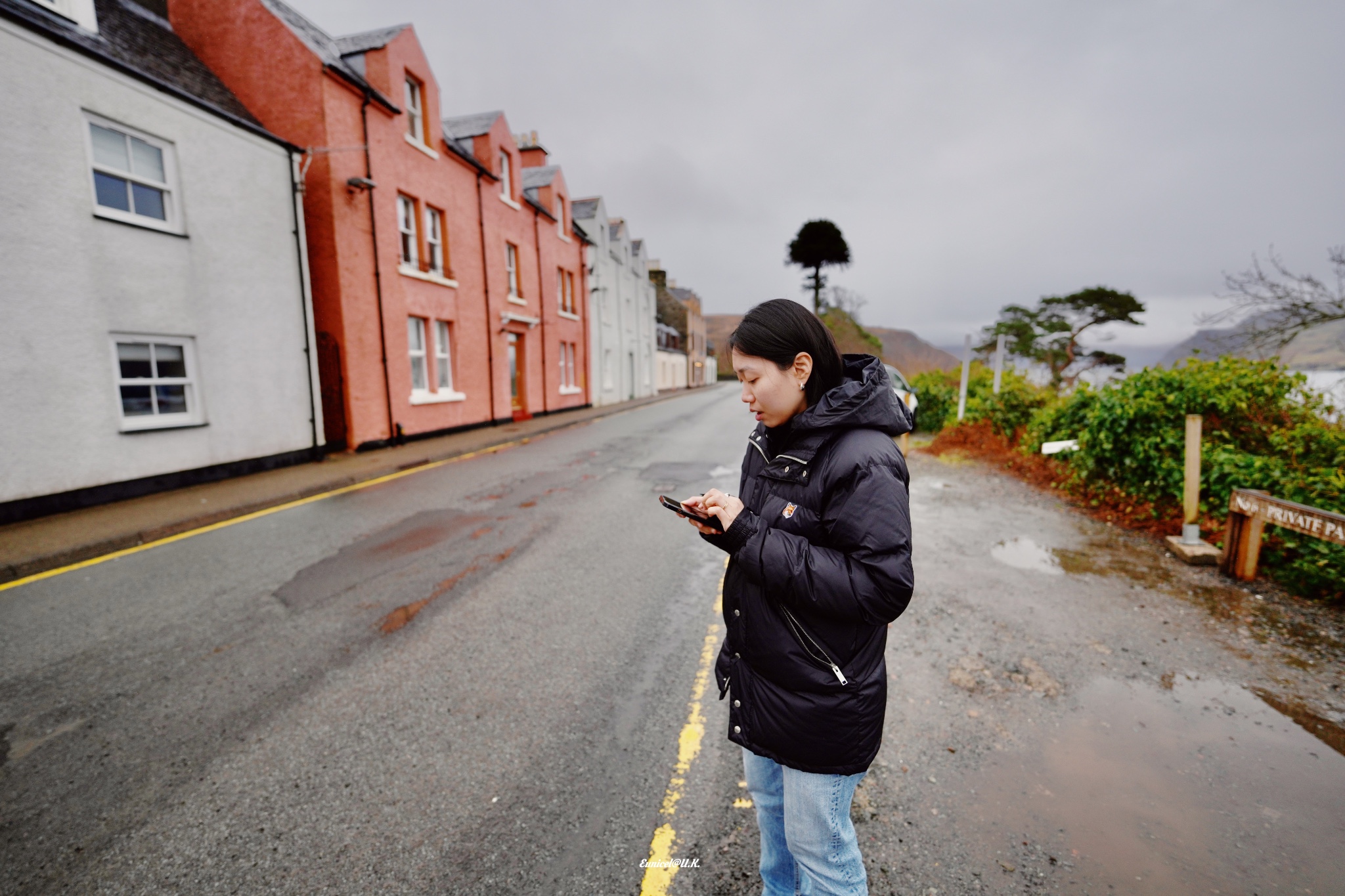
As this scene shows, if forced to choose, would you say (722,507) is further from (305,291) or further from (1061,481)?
(305,291)

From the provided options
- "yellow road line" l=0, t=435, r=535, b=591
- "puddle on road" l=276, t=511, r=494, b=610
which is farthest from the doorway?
"puddle on road" l=276, t=511, r=494, b=610

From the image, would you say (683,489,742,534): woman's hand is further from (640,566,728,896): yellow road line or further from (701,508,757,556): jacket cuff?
(640,566,728,896): yellow road line

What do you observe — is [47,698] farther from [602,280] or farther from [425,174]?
[602,280]

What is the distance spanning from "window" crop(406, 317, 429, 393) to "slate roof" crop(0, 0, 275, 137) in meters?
4.64

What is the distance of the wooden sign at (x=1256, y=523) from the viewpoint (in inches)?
162

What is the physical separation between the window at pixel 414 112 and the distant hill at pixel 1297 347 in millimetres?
15497

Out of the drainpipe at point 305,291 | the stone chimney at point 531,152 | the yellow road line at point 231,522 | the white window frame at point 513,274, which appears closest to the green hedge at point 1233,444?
the yellow road line at point 231,522

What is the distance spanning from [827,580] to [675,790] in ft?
5.47

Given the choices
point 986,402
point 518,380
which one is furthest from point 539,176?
point 986,402

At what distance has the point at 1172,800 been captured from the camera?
2521mm

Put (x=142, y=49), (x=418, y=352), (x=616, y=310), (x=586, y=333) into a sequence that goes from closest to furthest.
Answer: (x=142, y=49), (x=418, y=352), (x=586, y=333), (x=616, y=310)

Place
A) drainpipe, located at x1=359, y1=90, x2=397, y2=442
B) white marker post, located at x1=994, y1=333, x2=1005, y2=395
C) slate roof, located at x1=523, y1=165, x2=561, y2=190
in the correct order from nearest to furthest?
drainpipe, located at x1=359, y1=90, x2=397, y2=442 → white marker post, located at x1=994, y1=333, x2=1005, y2=395 → slate roof, located at x1=523, y1=165, x2=561, y2=190

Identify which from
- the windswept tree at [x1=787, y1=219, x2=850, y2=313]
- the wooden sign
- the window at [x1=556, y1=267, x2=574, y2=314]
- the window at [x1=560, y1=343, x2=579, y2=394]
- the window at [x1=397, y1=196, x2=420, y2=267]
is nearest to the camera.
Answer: the wooden sign

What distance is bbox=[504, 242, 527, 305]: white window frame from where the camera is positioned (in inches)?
732
